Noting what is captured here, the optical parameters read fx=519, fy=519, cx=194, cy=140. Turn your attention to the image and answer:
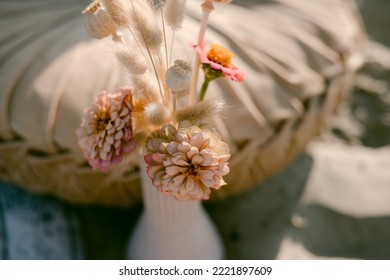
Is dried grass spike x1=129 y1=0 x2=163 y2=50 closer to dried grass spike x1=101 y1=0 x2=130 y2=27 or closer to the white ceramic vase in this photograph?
dried grass spike x1=101 y1=0 x2=130 y2=27

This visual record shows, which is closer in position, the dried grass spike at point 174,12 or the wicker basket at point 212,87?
the dried grass spike at point 174,12

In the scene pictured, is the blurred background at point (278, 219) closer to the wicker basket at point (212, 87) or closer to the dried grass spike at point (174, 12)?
the wicker basket at point (212, 87)

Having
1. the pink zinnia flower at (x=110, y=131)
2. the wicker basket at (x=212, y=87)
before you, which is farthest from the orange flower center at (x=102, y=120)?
the wicker basket at (x=212, y=87)

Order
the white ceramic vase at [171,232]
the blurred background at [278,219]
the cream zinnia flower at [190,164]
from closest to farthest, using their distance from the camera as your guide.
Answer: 1. the cream zinnia flower at [190,164]
2. the white ceramic vase at [171,232]
3. the blurred background at [278,219]

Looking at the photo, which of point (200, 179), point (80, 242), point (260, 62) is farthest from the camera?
point (80, 242)
